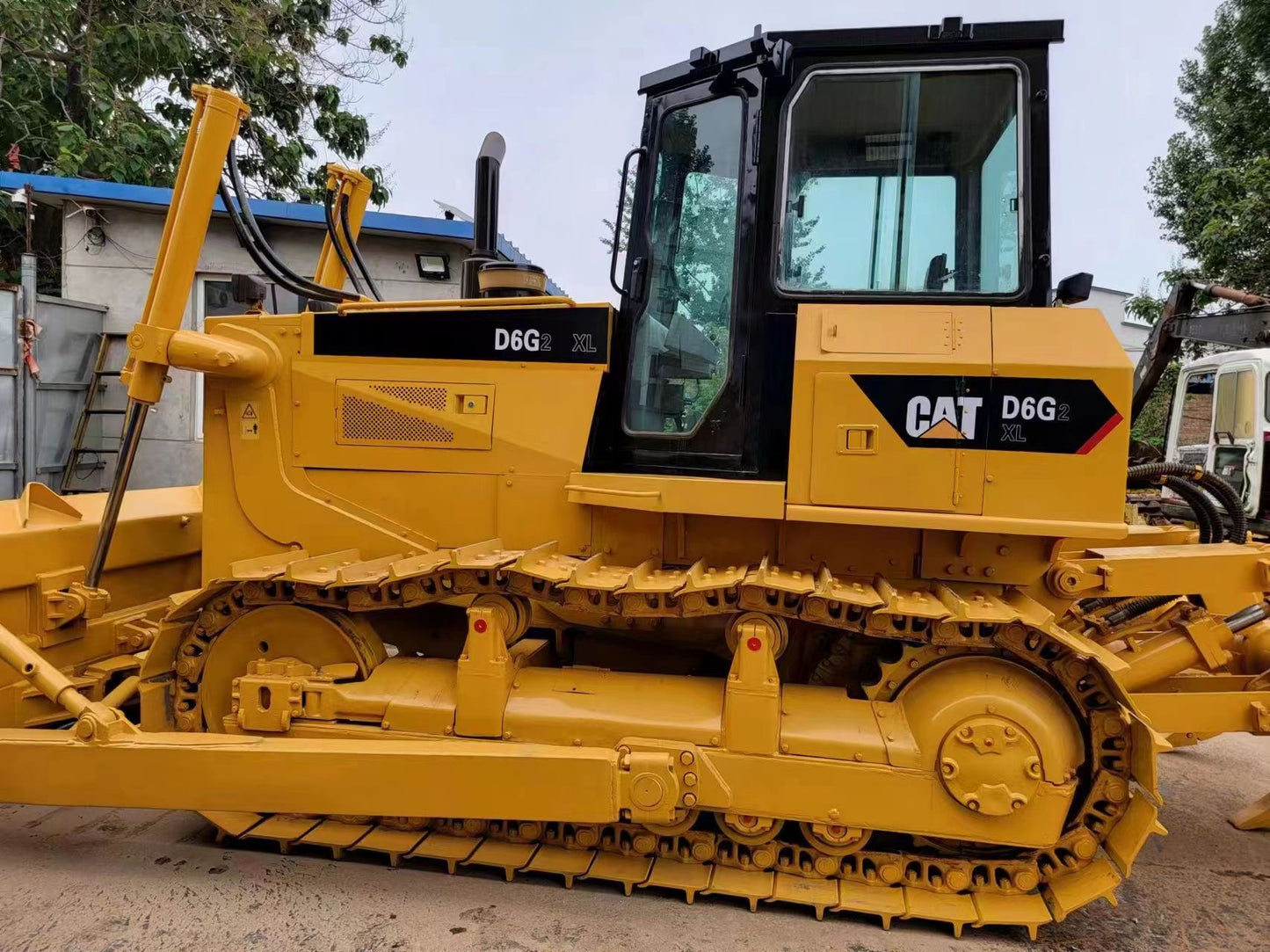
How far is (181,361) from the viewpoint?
314cm

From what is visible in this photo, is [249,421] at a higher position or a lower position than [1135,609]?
higher

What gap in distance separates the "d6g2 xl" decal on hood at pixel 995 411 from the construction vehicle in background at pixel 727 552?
0.03ft

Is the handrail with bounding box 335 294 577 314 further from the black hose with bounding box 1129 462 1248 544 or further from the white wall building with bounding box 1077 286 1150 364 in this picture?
the white wall building with bounding box 1077 286 1150 364

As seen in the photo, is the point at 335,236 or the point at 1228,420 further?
the point at 1228,420

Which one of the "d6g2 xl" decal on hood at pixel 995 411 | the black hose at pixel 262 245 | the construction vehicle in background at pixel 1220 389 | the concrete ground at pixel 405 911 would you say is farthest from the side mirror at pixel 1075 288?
the construction vehicle in background at pixel 1220 389

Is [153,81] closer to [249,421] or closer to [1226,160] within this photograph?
[249,421]

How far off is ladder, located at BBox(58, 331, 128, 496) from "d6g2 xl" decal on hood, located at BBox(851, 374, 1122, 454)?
27.1ft

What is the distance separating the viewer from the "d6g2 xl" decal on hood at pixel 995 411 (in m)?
2.69

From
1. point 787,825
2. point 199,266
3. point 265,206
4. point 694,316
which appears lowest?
point 787,825

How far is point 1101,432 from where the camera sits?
8.82 feet

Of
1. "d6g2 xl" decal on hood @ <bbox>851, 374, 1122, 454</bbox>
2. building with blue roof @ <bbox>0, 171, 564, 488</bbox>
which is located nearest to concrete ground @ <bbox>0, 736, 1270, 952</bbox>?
"d6g2 xl" decal on hood @ <bbox>851, 374, 1122, 454</bbox>

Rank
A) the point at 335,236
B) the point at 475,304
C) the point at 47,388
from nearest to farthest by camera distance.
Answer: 1. the point at 475,304
2. the point at 335,236
3. the point at 47,388

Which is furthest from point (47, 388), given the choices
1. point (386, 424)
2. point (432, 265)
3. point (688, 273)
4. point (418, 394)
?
point (688, 273)

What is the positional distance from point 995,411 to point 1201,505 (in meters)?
1.73
